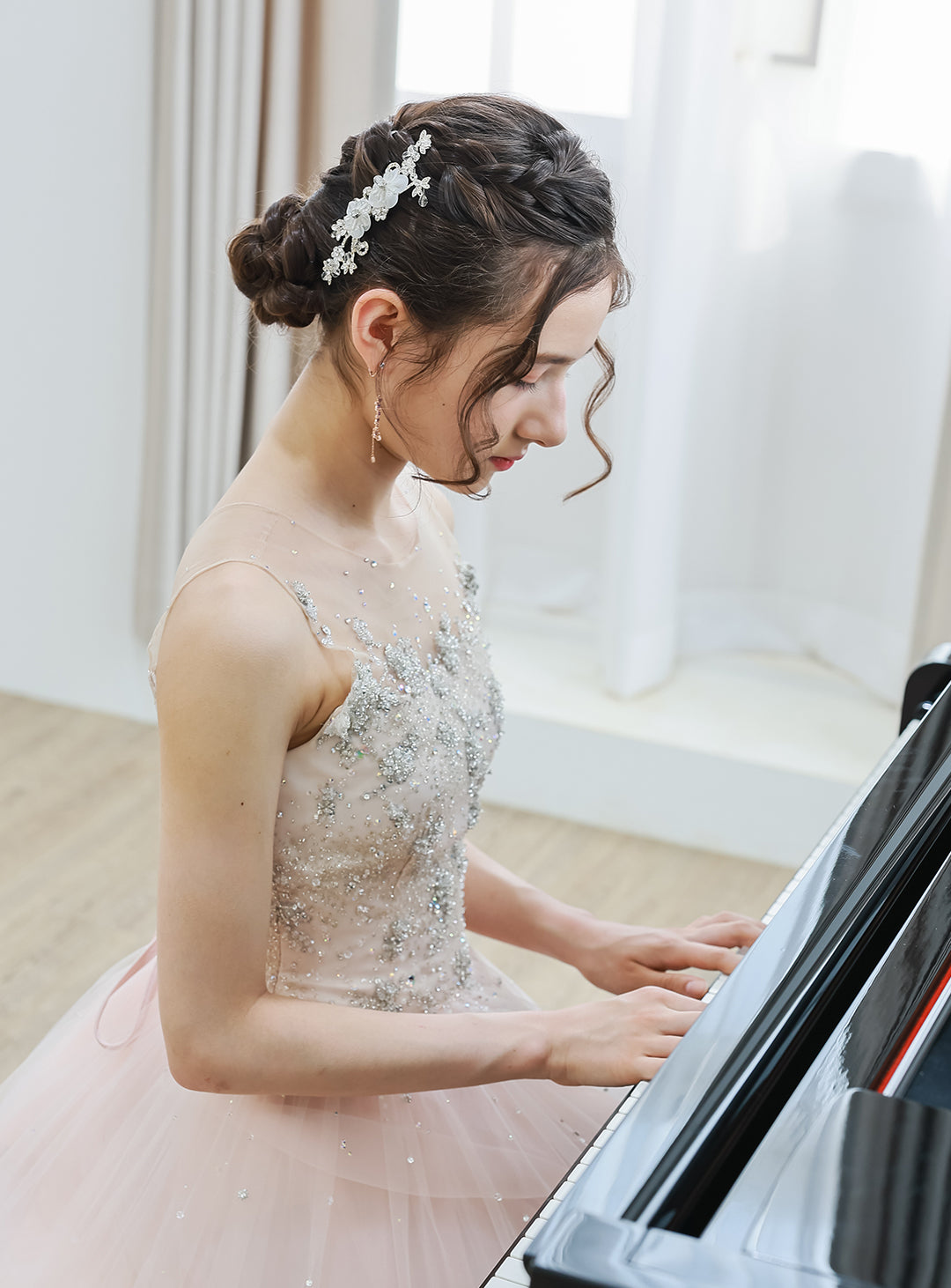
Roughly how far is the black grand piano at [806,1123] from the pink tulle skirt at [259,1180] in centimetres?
21

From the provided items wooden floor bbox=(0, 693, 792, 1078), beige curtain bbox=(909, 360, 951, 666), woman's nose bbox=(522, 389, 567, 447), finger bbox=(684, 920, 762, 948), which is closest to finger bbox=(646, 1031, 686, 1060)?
finger bbox=(684, 920, 762, 948)

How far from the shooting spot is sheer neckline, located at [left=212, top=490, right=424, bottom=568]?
1.20m

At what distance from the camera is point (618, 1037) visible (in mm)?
1048

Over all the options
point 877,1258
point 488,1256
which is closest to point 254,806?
point 488,1256

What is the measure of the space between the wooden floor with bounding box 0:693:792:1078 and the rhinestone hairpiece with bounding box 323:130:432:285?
5.20 ft

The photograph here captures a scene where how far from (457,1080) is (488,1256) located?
0.53 feet

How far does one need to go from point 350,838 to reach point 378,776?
6 cm

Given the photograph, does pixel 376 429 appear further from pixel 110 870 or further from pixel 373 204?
pixel 110 870

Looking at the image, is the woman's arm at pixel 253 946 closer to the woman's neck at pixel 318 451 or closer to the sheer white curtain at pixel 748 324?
the woman's neck at pixel 318 451

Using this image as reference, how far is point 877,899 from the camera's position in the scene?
3.34ft

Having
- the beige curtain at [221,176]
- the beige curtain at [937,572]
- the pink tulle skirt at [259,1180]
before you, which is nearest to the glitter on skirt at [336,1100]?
the pink tulle skirt at [259,1180]

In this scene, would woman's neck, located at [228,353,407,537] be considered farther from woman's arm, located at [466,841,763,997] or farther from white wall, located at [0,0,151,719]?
white wall, located at [0,0,151,719]

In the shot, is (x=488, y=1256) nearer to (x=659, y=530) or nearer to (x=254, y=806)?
(x=254, y=806)

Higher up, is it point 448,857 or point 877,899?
point 877,899
